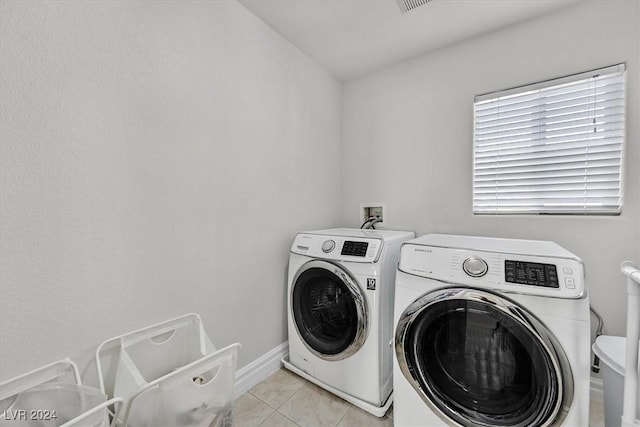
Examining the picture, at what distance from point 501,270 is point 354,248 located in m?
0.68

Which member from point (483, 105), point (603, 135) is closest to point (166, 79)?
point (483, 105)

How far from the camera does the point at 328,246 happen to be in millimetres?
1553

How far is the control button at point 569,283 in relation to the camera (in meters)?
0.89

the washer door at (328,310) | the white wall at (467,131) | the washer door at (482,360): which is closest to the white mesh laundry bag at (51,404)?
the washer door at (328,310)

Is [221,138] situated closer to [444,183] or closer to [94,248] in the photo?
[94,248]

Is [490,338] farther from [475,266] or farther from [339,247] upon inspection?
[339,247]

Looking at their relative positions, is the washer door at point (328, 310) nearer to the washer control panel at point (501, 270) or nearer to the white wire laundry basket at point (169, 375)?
the washer control panel at point (501, 270)

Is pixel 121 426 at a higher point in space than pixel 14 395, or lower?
lower

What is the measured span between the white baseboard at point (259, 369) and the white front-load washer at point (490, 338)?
0.84 meters

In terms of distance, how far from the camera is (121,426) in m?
0.86

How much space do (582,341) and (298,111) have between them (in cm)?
191

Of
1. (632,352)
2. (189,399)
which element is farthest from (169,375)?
(632,352)

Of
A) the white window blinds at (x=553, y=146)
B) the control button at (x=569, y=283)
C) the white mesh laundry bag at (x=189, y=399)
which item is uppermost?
the white window blinds at (x=553, y=146)

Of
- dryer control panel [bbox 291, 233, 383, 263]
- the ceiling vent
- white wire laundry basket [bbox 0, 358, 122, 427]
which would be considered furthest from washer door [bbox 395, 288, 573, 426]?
the ceiling vent
